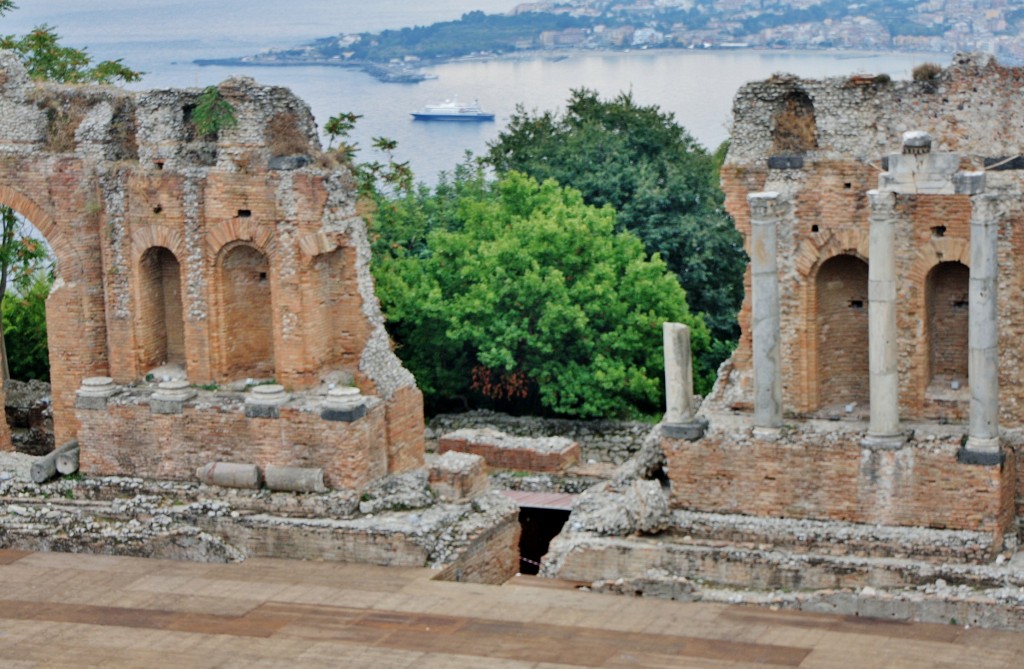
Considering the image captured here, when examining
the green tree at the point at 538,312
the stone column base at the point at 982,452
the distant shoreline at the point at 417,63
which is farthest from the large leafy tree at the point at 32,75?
the distant shoreline at the point at 417,63

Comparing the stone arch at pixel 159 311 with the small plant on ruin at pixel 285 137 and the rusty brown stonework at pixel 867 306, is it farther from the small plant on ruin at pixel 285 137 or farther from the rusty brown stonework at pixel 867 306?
the rusty brown stonework at pixel 867 306

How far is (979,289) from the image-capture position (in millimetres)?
26203

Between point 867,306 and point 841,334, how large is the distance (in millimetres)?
538

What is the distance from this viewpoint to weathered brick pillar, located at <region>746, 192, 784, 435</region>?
27625 mm

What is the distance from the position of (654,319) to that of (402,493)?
A: 10.5 meters

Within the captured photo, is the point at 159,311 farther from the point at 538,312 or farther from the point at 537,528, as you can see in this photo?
the point at 538,312

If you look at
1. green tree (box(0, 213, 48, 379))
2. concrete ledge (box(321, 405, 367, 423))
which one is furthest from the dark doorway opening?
green tree (box(0, 213, 48, 379))

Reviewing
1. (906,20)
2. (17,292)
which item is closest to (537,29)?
(906,20)

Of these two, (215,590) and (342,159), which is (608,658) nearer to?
(215,590)

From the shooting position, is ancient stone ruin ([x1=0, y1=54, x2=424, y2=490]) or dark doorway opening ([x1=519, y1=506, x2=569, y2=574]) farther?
dark doorway opening ([x1=519, y1=506, x2=569, y2=574])

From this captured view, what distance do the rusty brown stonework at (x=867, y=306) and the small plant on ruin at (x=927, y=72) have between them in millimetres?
89

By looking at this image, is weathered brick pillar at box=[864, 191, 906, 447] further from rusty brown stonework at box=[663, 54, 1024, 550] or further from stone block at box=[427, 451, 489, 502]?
stone block at box=[427, 451, 489, 502]

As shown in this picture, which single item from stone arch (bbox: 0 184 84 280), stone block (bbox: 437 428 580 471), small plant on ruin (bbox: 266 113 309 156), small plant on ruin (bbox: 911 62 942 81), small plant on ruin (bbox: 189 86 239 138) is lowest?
stone block (bbox: 437 428 580 471)

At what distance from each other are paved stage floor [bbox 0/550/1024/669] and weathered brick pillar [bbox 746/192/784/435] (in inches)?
121
